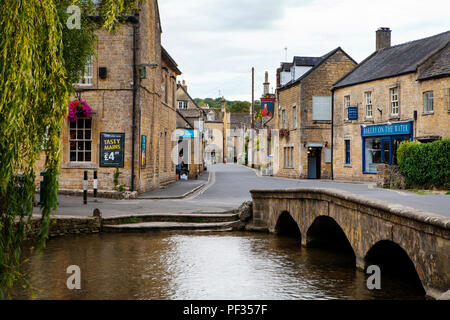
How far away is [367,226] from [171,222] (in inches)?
282

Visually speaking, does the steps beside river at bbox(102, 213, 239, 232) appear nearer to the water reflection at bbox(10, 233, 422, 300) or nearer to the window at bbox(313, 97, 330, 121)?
the water reflection at bbox(10, 233, 422, 300)

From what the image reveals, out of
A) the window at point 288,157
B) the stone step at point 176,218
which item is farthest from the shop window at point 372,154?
the stone step at point 176,218

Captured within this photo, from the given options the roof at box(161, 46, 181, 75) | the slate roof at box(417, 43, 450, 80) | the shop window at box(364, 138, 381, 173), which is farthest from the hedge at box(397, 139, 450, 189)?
the roof at box(161, 46, 181, 75)

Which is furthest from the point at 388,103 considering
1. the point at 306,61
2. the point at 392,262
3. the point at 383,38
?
the point at 392,262

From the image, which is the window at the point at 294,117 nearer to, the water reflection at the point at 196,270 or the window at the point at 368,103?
the window at the point at 368,103

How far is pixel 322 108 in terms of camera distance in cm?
3569

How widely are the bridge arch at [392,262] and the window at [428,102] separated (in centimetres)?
1661

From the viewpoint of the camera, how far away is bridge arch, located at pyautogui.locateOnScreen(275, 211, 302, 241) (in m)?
14.6

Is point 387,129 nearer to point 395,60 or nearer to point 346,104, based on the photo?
point 395,60

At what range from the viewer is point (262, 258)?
11.1 metres

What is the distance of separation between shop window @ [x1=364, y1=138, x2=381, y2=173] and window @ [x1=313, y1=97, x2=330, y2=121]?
578 centimetres
